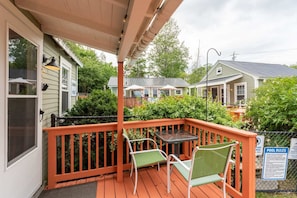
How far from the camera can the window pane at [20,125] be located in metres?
1.99

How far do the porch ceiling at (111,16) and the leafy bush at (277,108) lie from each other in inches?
109

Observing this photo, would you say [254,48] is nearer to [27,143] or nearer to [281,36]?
[281,36]

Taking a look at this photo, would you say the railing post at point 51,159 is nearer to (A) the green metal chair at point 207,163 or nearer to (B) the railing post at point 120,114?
(B) the railing post at point 120,114

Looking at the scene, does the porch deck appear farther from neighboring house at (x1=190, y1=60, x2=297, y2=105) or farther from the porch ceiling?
neighboring house at (x1=190, y1=60, x2=297, y2=105)

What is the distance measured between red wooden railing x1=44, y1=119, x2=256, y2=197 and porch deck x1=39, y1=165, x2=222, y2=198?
0.70ft

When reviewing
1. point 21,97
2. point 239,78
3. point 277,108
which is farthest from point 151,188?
point 239,78

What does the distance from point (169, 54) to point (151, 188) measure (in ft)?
78.1

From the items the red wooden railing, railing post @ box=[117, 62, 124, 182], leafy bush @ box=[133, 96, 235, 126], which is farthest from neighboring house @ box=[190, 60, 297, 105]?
railing post @ box=[117, 62, 124, 182]

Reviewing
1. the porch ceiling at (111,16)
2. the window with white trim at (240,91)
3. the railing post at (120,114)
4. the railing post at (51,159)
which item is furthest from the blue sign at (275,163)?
the window with white trim at (240,91)

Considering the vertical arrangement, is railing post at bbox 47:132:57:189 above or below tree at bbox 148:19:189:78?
below

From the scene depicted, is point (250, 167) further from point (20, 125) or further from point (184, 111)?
point (20, 125)

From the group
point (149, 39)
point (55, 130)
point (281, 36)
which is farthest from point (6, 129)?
point (281, 36)

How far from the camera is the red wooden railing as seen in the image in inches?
86.5

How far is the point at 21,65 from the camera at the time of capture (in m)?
2.24
